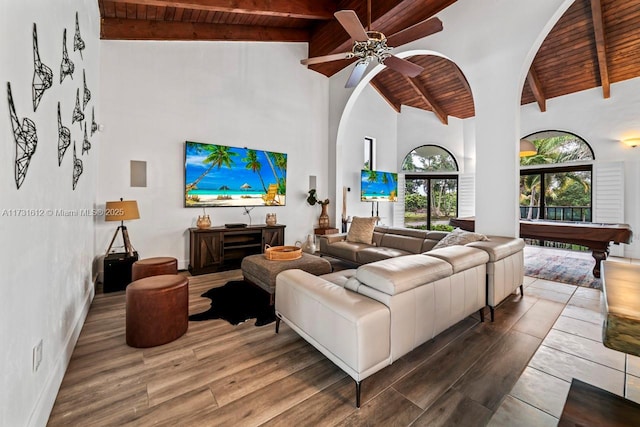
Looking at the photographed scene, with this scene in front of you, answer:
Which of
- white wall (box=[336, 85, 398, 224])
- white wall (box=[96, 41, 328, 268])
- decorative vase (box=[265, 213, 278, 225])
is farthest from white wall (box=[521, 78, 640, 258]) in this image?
decorative vase (box=[265, 213, 278, 225])

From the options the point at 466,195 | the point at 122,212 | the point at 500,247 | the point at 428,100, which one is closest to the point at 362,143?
the point at 428,100

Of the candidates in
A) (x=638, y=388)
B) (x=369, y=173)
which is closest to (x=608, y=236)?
(x=638, y=388)

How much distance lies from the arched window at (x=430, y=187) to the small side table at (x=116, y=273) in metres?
7.35

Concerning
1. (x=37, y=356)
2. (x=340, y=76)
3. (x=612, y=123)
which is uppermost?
(x=340, y=76)

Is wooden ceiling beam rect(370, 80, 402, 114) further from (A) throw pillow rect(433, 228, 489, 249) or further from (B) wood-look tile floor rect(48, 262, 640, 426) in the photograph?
(B) wood-look tile floor rect(48, 262, 640, 426)

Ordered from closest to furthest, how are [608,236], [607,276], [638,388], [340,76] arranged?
[607,276], [638,388], [608,236], [340,76]

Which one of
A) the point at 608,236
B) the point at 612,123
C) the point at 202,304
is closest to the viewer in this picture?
the point at 202,304

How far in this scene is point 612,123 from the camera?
572cm

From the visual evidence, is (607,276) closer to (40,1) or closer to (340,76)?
(40,1)

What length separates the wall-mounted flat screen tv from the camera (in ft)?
23.5

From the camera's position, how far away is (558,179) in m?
6.64

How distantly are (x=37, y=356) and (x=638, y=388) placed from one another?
3693 millimetres

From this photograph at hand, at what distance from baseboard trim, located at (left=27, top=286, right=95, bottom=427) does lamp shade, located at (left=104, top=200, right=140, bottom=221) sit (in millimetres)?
1619

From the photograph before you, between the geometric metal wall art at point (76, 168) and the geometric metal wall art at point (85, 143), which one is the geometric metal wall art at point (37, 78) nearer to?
the geometric metal wall art at point (76, 168)
